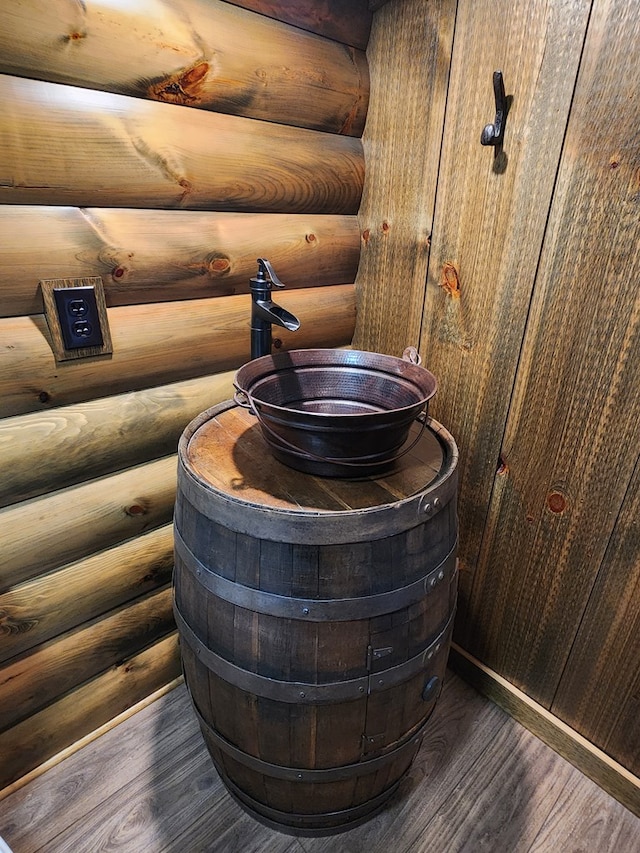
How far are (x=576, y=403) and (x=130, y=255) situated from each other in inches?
42.4

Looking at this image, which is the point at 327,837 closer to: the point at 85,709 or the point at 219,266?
the point at 85,709

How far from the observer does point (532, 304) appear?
3.83 feet

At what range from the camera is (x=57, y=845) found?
3.76 feet

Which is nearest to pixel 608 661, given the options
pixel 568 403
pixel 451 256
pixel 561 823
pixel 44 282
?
pixel 561 823

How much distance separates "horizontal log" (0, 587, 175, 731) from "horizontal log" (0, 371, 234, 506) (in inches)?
12.8

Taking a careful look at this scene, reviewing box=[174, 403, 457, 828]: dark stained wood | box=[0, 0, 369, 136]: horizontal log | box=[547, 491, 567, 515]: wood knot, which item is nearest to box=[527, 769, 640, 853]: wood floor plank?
box=[174, 403, 457, 828]: dark stained wood

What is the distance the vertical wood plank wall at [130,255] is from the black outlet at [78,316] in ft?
0.12

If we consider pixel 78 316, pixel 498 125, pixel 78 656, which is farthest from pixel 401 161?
pixel 78 656

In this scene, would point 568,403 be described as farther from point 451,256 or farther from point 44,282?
point 44,282

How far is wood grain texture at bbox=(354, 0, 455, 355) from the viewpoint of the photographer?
1225 mm

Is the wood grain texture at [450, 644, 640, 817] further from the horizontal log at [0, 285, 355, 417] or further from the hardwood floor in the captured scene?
the horizontal log at [0, 285, 355, 417]

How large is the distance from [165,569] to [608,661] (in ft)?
3.85

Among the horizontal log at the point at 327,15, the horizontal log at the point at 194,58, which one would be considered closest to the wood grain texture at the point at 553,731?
the horizontal log at the point at 194,58

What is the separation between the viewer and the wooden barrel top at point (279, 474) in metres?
0.91
